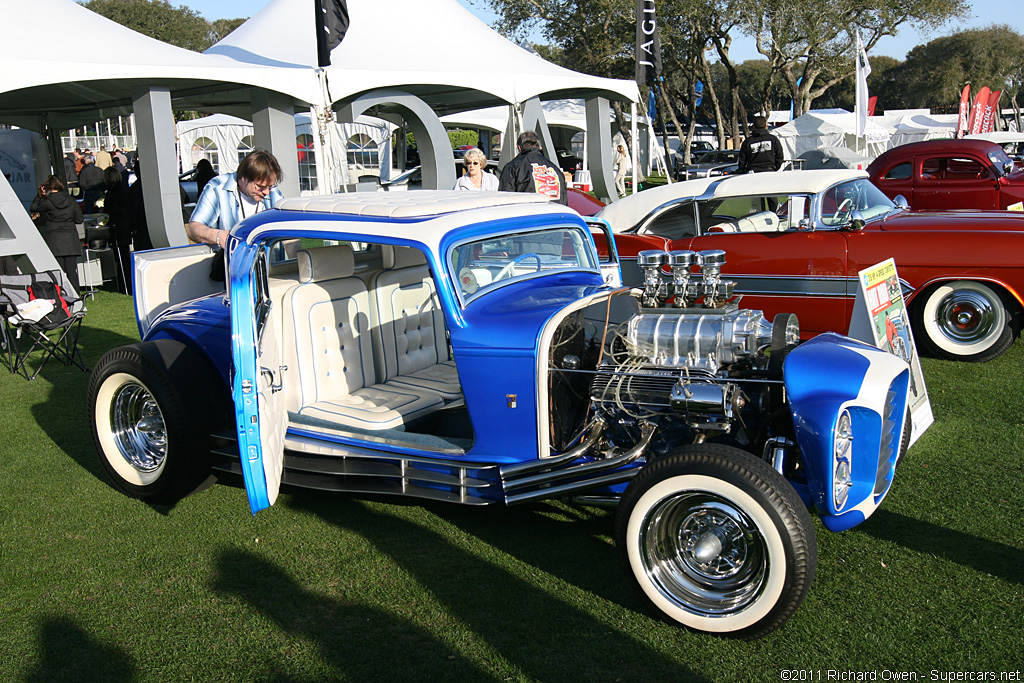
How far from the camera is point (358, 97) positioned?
14766mm

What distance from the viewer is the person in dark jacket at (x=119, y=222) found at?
11461 mm

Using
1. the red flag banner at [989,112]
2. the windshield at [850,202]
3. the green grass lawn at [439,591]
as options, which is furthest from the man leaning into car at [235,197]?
the red flag banner at [989,112]

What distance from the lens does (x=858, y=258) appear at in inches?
249

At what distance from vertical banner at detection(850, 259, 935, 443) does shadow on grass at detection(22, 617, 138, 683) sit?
3.45 metres

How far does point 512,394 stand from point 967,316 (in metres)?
4.88

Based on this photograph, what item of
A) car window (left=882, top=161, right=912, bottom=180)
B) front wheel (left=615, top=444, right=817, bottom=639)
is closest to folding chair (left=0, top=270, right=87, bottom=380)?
front wheel (left=615, top=444, right=817, bottom=639)

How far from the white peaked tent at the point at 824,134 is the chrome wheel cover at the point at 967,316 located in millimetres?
21505

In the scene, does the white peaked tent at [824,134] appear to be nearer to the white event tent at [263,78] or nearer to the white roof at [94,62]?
the white event tent at [263,78]

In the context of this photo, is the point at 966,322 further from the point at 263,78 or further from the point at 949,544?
the point at 263,78

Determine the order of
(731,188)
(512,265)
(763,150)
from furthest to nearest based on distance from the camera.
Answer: (763,150) < (731,188) < (512,265)

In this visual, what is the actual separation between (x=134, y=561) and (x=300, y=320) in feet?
4.62

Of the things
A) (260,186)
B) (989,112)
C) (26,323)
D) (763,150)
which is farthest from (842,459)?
(989,112)

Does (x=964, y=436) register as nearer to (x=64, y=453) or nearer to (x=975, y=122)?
(x=64, y=453)

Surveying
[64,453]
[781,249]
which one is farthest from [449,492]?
[781,249]
